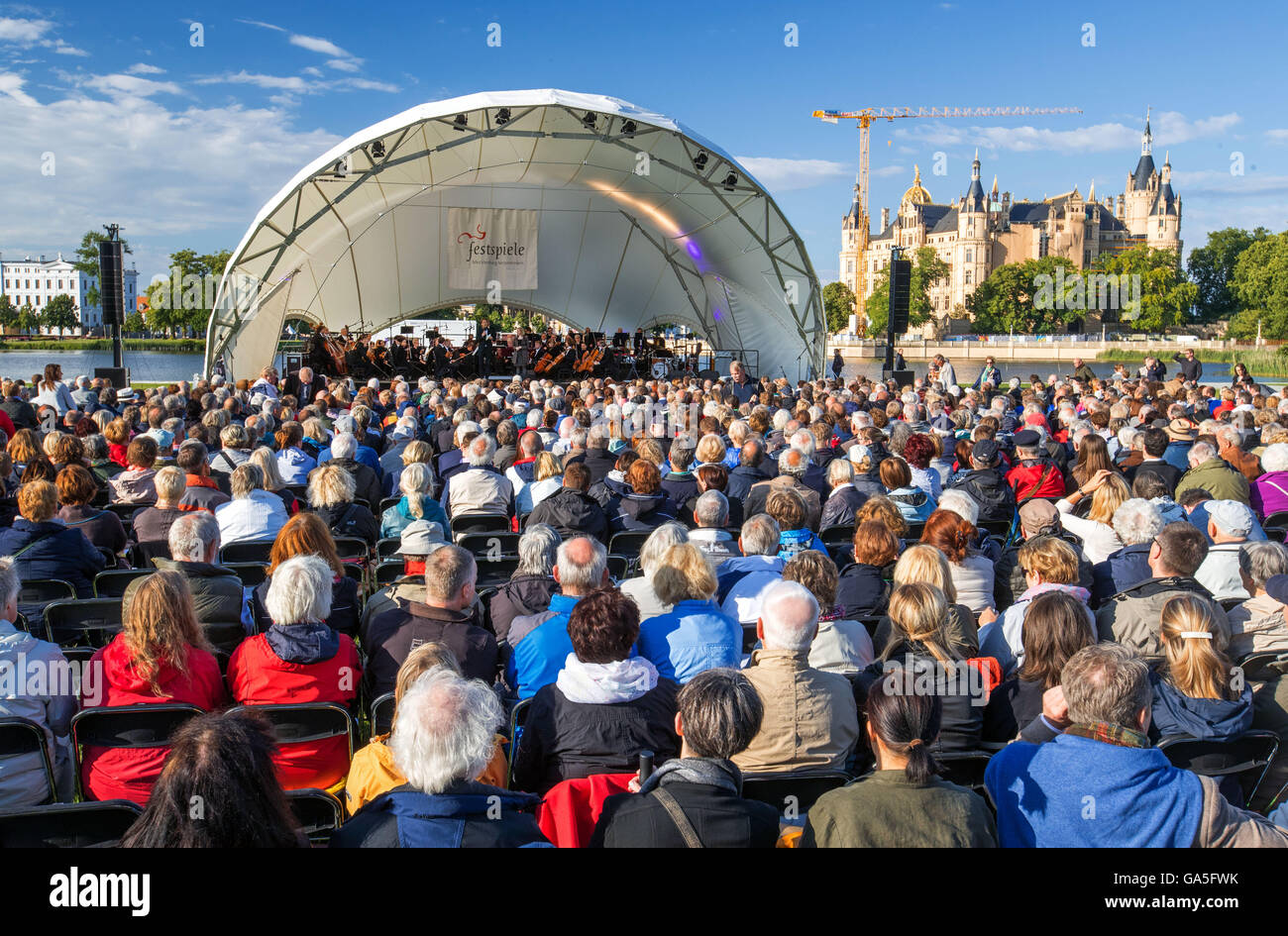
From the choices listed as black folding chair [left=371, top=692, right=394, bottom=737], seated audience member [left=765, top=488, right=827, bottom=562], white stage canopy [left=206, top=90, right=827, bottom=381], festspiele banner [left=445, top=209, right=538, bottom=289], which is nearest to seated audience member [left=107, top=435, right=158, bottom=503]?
black folding chair [left=371, top=692, right=394, bottom=737]

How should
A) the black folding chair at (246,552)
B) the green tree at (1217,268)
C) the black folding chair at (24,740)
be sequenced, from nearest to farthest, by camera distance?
the black folding chair at (24,740), the black folding chair at (246,552), the green tree at (1217,268)

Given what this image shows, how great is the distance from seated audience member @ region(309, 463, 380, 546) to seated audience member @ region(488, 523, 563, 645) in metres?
1.69

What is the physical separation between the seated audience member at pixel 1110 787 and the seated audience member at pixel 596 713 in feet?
3.41

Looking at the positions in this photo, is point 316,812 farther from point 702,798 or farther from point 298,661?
point 702,798

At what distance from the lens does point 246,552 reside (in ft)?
17.0

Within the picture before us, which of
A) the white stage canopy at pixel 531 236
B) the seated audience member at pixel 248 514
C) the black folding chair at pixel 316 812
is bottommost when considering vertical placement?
the black folding chair at pixel 316 812

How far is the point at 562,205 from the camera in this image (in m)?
22.5

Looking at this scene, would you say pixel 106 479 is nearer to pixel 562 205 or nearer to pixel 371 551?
pixel 371 551

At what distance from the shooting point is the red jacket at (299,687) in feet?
10.3

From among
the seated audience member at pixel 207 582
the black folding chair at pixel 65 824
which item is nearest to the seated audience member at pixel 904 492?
the seated audience member at pixel 207 582

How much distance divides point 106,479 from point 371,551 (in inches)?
96.4

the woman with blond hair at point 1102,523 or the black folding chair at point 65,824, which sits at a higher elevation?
the woman with blond hair at point 1102,523

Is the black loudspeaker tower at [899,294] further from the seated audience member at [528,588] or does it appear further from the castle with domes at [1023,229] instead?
the castle with domes at [1023,229]
